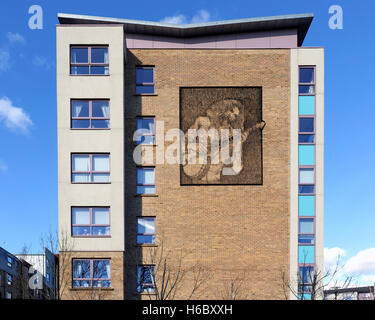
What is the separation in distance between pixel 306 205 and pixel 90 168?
488 inches

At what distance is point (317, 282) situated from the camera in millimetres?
22141

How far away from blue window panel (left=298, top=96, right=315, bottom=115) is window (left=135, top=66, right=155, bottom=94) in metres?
8.75

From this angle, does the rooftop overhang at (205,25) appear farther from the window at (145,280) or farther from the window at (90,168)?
the window at (145,280)

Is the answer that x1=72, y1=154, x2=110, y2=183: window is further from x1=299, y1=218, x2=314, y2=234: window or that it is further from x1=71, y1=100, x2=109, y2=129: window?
x1=299, y1=218, x2=314, y2=234: window

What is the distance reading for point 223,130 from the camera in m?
23.8

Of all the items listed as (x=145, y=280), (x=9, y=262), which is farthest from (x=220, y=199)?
(x=9, y=262)

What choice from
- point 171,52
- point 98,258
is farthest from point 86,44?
point 98,258

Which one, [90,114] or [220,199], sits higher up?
[90,114]

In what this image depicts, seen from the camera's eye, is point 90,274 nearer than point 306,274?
Yes

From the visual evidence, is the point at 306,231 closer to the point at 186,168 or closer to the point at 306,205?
the point at 306,205

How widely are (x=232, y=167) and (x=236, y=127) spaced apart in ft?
7.78

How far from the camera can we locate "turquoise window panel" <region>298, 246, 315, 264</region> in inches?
907
